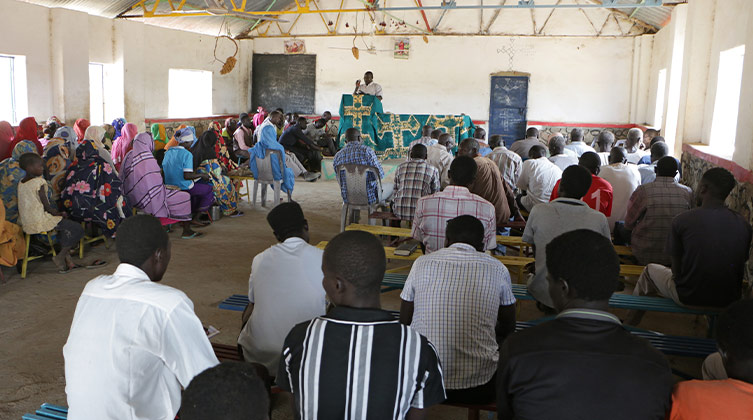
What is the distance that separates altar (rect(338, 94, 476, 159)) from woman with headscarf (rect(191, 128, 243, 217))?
292 centimetres

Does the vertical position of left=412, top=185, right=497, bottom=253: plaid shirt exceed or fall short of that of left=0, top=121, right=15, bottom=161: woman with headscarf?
it falls short

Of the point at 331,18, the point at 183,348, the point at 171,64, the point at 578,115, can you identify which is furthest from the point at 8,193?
the point at 578,115

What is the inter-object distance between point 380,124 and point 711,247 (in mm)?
7490

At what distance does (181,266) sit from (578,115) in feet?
37.6

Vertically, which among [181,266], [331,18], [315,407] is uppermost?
[331,18]

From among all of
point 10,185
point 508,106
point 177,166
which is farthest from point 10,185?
point 508,106

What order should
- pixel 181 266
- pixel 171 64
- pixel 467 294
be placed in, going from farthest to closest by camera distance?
1. pixel 171 64
2. pixel 181 266
3. pixel 467 294

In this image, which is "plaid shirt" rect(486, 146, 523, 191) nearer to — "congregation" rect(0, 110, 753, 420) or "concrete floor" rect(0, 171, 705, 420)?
"congregation" rect(0, 110, 753, 420)

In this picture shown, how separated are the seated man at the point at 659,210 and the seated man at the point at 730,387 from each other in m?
2.93

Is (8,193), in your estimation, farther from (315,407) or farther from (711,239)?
(711,239)

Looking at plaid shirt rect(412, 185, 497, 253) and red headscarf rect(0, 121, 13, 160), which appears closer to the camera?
plaid shirt rect(412, 185, 497, 253)

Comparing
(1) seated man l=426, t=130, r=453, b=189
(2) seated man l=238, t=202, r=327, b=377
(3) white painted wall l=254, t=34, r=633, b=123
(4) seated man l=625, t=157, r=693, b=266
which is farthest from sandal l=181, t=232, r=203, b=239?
(3) white painted wall l=254, t=34, r=633, b=123

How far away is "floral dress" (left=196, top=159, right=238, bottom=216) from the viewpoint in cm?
733

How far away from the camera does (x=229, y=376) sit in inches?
48.9
